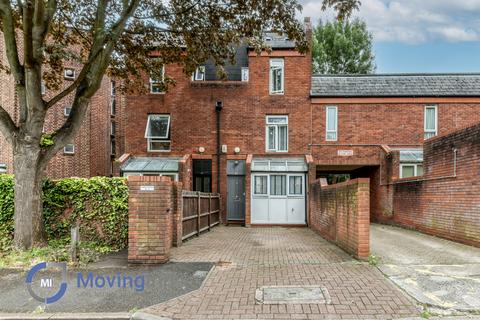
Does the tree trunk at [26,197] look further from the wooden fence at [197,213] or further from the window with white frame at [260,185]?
the window with white frame at [260,185]

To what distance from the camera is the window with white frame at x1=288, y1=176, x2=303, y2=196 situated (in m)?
16.0

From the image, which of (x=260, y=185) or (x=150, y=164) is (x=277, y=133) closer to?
(x=260, y=185)

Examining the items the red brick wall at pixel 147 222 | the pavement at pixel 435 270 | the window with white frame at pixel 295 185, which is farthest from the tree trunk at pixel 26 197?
the window with white frame at pixel 295 185

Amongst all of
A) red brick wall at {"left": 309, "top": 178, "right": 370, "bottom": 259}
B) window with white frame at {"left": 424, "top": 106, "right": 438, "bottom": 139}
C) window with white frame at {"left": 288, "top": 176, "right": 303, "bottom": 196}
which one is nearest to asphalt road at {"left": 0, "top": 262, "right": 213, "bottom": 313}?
red brick wall at {"left": 309, "top": 178, "right": 370, "bottom": 259}

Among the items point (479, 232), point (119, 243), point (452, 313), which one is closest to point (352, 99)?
point (479, 232)

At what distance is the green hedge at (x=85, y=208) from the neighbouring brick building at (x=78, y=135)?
36.1 feet

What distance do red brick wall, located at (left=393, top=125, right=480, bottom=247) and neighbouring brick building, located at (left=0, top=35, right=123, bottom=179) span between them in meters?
16.7

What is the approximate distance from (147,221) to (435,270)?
524cm

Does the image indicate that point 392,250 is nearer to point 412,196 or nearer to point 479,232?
point 479,232

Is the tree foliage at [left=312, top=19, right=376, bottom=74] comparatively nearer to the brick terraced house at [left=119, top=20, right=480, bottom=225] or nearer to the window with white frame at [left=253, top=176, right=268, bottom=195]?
the brick terraced house at [left=119, top=20, right=480, bottom=225]

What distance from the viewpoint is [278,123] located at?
1673cm

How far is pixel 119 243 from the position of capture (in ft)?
28.3

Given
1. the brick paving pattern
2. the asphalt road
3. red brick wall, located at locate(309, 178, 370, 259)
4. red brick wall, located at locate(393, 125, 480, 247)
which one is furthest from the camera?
red brick wall, located at locate(393, 125, 480, 247)

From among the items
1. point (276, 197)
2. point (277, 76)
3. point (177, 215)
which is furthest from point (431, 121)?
point (177, 215)
